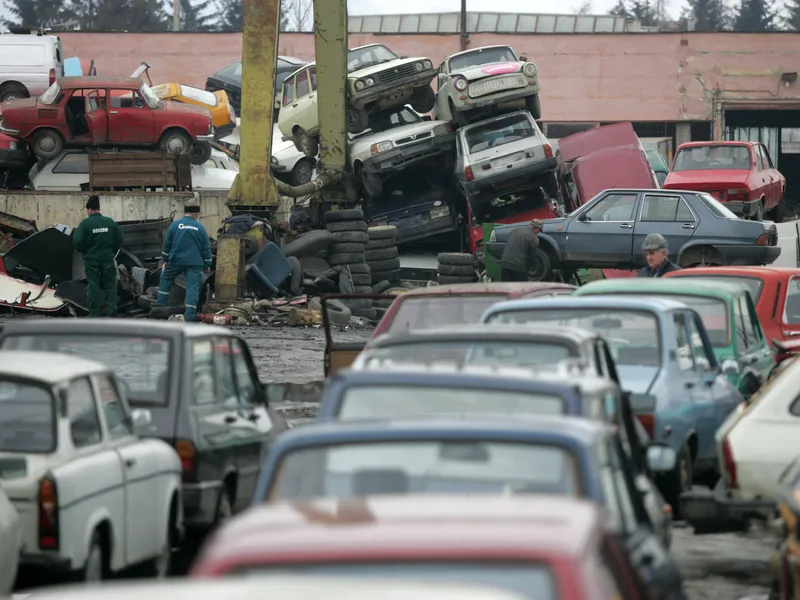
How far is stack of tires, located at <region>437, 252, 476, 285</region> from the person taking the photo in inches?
934

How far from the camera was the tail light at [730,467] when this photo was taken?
753 centimetres

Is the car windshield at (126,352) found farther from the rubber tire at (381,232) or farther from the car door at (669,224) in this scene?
the rubber tire at (381,232)

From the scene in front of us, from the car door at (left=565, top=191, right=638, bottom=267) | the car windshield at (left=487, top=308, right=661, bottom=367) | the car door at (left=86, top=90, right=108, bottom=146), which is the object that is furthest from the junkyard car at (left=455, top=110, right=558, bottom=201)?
the car windshield at (left=487, top=308, right=661, bottom=367)

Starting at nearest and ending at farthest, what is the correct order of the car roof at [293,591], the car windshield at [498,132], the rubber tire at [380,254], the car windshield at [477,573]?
the car roof at [293,591] < the car windshield at [477,573] < the rubber tire at [380,254] < the car windshield at [498,132]

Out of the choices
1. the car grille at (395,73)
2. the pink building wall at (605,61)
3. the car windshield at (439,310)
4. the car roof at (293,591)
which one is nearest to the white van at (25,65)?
the car grille at (395,73)

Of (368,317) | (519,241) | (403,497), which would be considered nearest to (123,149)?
(368,317)

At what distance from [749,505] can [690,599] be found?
62cm

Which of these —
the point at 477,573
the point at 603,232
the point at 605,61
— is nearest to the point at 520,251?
the point at 603,232

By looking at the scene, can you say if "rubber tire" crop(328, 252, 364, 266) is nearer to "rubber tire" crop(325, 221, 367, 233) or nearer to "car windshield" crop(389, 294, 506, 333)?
"rubber tire" crop(325, 221, 367, 233)

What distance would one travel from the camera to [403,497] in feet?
12.3

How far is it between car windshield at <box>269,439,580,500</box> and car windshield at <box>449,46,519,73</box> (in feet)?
80.7

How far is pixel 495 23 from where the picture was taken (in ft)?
261

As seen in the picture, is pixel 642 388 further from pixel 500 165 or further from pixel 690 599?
pixel 500 165

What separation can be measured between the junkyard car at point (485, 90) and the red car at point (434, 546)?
23.6m
